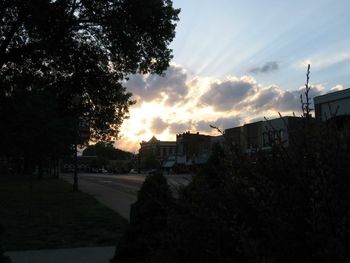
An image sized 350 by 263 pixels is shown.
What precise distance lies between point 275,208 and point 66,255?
23.6 ft

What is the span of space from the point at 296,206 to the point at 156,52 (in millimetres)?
23236

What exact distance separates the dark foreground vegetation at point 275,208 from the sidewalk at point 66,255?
5.39m

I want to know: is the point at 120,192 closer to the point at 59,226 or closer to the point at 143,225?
the point at 59,226

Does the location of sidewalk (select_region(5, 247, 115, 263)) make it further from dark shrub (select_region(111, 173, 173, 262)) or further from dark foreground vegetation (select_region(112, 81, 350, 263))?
dark foreground vegetation (select_region(112, 81, 350, 263))

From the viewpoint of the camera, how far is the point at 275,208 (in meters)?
2.89

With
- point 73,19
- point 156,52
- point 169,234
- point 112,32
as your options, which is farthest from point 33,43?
point 169,234

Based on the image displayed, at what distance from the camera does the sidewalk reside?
29.3ft

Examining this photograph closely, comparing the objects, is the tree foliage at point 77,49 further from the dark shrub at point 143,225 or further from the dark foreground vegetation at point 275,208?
the dark foreground vegetation at point 275,208

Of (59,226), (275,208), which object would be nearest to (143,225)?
(275,208)

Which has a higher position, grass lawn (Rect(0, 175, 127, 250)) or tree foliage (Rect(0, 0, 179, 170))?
tree foliage (Rect(0, 0, 179, 170))

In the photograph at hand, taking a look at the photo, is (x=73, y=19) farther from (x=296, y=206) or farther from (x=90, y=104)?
(x=296, y=206)

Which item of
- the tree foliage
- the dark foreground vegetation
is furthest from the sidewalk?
the tree foliage

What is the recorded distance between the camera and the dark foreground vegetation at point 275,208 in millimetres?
2650

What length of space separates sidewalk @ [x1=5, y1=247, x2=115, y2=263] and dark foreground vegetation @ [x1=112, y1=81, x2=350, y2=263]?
17.7ft
